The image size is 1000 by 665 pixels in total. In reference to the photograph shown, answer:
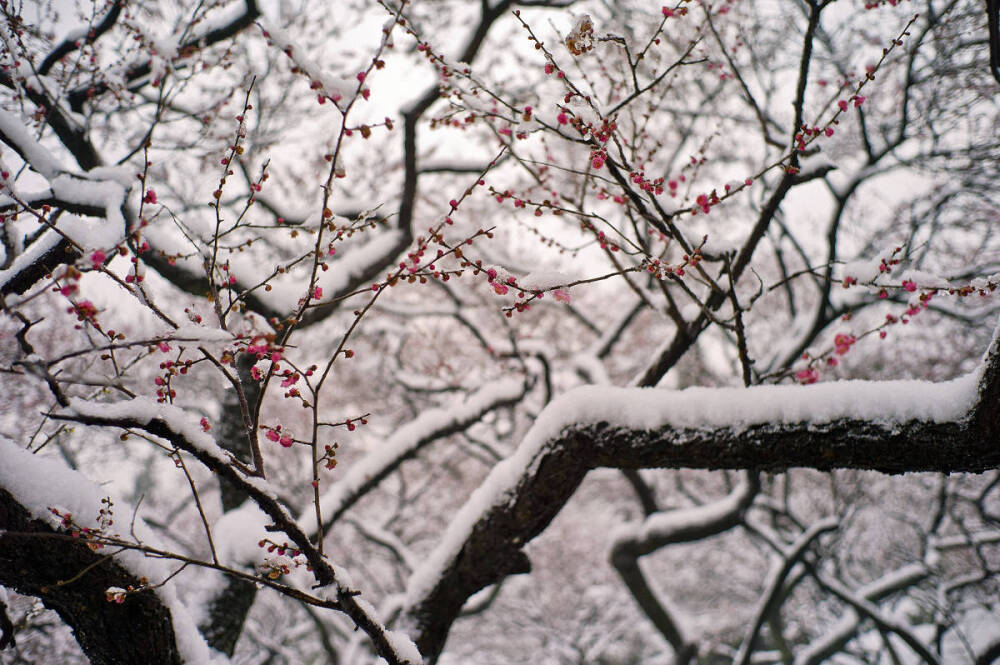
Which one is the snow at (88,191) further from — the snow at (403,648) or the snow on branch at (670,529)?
the snow on branch at (670,529)

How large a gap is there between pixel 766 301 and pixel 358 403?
9044mm

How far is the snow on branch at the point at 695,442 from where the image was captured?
1971 millimetres

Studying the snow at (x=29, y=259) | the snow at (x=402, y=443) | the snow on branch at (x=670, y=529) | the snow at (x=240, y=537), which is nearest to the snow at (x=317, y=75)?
the snow at (x=29, y=259)

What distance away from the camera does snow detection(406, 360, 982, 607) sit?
6.66 feet

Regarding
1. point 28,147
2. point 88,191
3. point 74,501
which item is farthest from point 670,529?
point 28,147

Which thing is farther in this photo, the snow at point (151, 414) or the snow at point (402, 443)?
the snow at point (402, 443)

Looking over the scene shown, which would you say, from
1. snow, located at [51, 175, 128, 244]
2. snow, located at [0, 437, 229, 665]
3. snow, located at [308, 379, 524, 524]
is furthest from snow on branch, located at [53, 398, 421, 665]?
snow, located at [308, 379, 524, 524]

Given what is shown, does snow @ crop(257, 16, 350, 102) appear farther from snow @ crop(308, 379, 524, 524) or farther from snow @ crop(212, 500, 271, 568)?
snow @ crop(308, 379, 524, 524)

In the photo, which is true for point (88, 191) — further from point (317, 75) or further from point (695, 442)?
point (695, 442)

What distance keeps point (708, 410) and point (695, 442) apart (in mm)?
155

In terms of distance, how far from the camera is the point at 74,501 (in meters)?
2.00

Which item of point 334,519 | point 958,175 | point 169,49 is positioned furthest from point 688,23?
point 334,519

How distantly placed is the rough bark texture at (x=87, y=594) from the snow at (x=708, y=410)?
135 centimetres

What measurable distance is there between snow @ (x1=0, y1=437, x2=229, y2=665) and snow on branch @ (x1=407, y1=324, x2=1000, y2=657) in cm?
122
